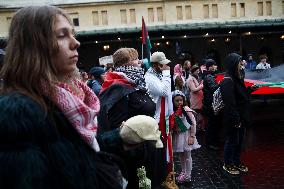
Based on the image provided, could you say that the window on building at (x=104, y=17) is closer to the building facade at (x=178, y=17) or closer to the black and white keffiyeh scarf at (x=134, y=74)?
the building facade at (x=178, y=17)

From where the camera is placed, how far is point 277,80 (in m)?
11.1

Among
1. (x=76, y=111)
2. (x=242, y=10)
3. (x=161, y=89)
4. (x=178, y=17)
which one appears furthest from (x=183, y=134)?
(x=242, y=10)

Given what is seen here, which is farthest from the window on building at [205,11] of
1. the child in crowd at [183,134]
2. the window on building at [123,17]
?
the child in crowd at [183,134]

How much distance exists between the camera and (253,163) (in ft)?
24.6

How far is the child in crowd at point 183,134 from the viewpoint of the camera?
6.29 meters

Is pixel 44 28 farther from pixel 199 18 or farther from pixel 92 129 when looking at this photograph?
pixel 199 18

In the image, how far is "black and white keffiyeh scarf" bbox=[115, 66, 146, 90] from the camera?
4098 mm

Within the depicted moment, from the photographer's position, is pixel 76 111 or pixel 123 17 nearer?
pixel 76 111

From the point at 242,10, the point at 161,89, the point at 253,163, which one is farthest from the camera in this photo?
the point at 242,10

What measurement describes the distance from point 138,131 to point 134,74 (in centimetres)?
234

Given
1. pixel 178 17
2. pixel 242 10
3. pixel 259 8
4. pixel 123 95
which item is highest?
pixel 259 8

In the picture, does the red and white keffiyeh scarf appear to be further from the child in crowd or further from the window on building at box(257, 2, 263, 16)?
the window on building at box(257, 2, 263, 16)

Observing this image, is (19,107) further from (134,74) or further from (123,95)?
(134,74)

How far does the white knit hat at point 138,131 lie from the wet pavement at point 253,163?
4619 mm
